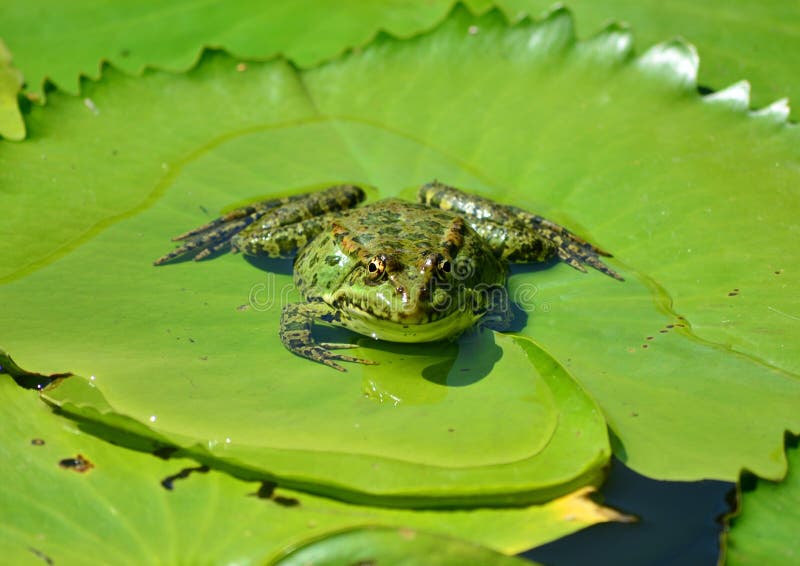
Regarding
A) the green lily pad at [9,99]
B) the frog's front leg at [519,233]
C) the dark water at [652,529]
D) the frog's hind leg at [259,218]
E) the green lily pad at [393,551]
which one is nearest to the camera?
the green lily pad at [393,551]

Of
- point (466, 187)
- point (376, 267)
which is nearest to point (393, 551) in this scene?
point (376, 267)

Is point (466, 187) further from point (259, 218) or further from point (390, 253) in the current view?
point (259, 218)

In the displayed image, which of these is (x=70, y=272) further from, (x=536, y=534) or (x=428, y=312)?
(x=536, y=534)

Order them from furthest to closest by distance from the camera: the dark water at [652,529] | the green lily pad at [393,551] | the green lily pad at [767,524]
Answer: the dark water at [652,529]
the green lily pad at [767,524]
the green lily pad at [393,551]

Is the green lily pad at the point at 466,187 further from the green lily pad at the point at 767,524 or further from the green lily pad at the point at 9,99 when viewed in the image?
the green lily pad at the point at 9,99

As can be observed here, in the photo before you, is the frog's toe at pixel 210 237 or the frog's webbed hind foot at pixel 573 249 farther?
the frog's toe at pixel 210 237

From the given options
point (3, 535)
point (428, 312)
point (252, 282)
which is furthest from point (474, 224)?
point (3, 535)

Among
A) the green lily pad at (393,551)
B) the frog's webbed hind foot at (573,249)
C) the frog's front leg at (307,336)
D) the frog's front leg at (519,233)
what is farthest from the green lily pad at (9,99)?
the green lily pad at (393,551)

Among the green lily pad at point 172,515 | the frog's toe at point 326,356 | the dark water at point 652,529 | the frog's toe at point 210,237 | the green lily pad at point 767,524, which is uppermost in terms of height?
the frog's toe at point 210,237
